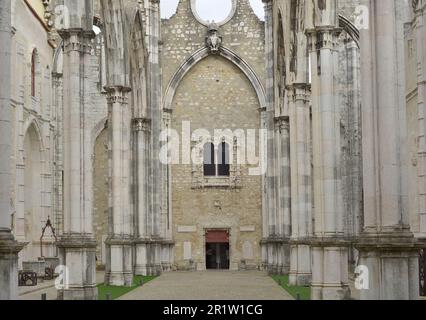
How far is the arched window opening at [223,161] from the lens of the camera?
37.8 metres

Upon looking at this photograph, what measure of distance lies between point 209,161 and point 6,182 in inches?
1063

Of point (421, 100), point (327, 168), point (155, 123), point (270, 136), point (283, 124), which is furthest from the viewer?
point (270, 136)

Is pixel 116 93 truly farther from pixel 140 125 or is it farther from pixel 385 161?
pixel 385 161

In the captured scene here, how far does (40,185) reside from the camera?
32.8 metres

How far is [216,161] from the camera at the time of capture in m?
37.8

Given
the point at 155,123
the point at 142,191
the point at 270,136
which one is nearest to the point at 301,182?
the point at 142,191

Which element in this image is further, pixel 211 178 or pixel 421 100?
pixel 211 178

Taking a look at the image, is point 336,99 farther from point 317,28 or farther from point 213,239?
point 213,239

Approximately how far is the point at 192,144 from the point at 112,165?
13426 mm

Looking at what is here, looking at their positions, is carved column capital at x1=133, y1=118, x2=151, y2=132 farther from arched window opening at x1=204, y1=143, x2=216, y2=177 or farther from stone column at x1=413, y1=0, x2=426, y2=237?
stone column at x1=413, y1=0, x2=426, y2=237

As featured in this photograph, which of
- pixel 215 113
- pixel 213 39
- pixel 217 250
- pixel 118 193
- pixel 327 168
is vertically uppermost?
pixel 213 39

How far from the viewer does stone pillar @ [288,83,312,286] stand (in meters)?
23.5

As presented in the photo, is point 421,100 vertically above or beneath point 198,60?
beneath

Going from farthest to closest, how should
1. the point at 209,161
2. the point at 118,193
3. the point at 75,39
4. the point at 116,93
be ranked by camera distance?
the point at 209,161
the point at 116,93
the point at 118,193
the point at 75,39
